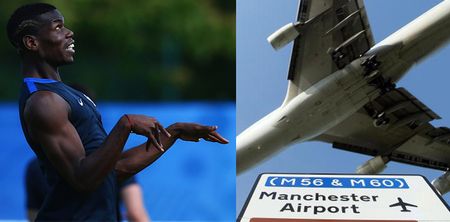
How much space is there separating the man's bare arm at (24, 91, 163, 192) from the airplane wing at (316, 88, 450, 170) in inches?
523

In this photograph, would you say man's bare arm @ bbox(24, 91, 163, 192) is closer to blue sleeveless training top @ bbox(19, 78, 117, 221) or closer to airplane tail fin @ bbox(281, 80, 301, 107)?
blue sleeveless training top @ bbox(19, 78, 117, 221)

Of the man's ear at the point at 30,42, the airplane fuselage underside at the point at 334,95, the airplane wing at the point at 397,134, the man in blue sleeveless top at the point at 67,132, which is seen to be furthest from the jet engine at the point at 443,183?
the man's ear at the point at 30,42

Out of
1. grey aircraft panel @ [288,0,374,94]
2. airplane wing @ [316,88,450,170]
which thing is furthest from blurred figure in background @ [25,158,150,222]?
airplane wing @ [316,88,450,170]

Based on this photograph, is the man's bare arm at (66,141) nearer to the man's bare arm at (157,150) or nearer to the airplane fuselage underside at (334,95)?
the man's bare arm at (157,150)

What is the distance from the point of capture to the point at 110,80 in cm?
376

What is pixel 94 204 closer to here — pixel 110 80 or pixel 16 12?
pixel 110 80

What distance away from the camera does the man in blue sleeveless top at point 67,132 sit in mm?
3494

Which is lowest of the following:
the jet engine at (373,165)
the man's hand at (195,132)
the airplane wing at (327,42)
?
the jet engine at (373,165)

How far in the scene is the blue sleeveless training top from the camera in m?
3.54

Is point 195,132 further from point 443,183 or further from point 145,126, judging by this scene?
point 443,183

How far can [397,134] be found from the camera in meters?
17.1

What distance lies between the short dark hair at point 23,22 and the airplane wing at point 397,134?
13395 millimetres

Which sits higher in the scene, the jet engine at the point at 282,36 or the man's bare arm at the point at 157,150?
the jet engine at the point at 282,36

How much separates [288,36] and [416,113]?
664 centimetres
